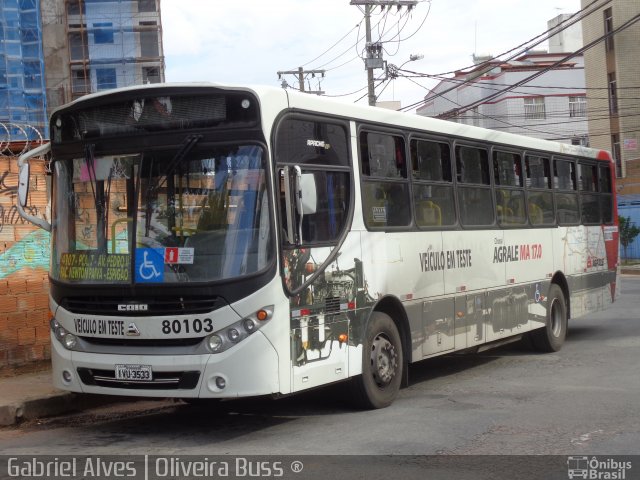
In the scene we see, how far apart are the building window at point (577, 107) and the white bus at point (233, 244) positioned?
5807 centimetres

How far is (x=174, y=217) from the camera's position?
25.7 feet

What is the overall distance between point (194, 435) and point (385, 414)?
1857 millimetres

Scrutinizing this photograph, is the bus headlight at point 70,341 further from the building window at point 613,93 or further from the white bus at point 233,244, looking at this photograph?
the building window at point 613,93

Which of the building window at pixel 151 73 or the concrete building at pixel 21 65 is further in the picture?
the building window at pixel 151 73

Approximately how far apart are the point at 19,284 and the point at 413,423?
5.41 metres

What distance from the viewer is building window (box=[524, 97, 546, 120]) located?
6494 centimetres

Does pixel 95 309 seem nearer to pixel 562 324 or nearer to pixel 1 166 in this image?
pixel 1 166

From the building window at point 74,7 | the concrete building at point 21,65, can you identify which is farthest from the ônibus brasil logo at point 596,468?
the building window at point 74,7

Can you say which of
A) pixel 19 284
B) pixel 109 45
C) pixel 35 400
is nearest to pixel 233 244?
pixel 35 400

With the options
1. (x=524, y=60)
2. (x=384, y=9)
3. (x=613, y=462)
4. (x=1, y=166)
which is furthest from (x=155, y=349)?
(x=524, y=60)

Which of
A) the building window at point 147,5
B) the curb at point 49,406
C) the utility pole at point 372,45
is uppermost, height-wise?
the building window at point 147,5

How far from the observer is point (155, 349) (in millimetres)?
7762

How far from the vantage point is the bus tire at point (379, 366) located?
8898 mm

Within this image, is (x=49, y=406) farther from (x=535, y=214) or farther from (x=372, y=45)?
(x=372, y=45)
